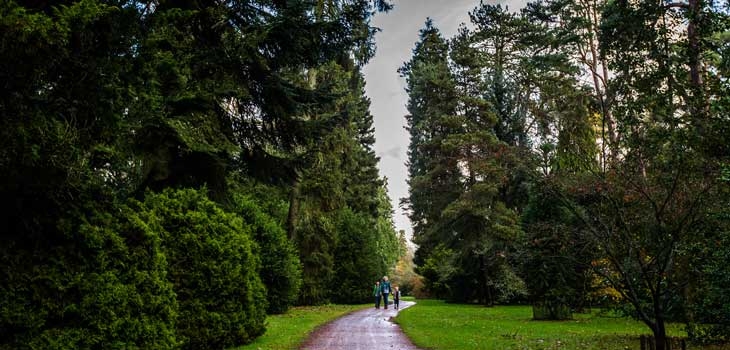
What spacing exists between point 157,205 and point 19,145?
5.75 metres

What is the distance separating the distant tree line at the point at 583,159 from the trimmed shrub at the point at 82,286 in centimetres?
700

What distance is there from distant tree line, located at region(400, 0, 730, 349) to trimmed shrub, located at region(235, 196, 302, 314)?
10.1 meters

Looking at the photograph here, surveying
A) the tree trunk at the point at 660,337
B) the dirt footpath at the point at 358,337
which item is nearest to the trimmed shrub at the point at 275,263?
the dirt footpath at the point at 358,337

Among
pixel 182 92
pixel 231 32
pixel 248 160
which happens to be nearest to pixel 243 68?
pixel 231 32

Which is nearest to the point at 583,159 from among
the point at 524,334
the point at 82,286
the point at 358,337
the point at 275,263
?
the point at 524,334

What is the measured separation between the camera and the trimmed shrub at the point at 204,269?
9586mm

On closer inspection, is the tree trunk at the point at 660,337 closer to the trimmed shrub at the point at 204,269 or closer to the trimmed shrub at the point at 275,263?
the trimmed shrub at the point at 204,269

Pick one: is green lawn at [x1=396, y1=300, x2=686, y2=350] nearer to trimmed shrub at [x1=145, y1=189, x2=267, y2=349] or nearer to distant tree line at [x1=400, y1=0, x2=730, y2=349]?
distant tree line at [x1=400, y1=0, x2=730, y2=349]

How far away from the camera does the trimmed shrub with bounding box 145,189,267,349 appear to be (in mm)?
9586

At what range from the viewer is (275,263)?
2266 cm

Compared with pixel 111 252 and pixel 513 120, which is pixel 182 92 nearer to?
pixel 111 252

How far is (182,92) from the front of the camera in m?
8.40

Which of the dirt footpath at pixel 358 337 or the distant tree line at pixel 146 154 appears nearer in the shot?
the distant tree line at pixel 146 154

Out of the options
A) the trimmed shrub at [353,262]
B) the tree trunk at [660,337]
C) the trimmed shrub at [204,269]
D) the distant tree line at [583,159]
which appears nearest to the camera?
the tree trunk at [660,337]
